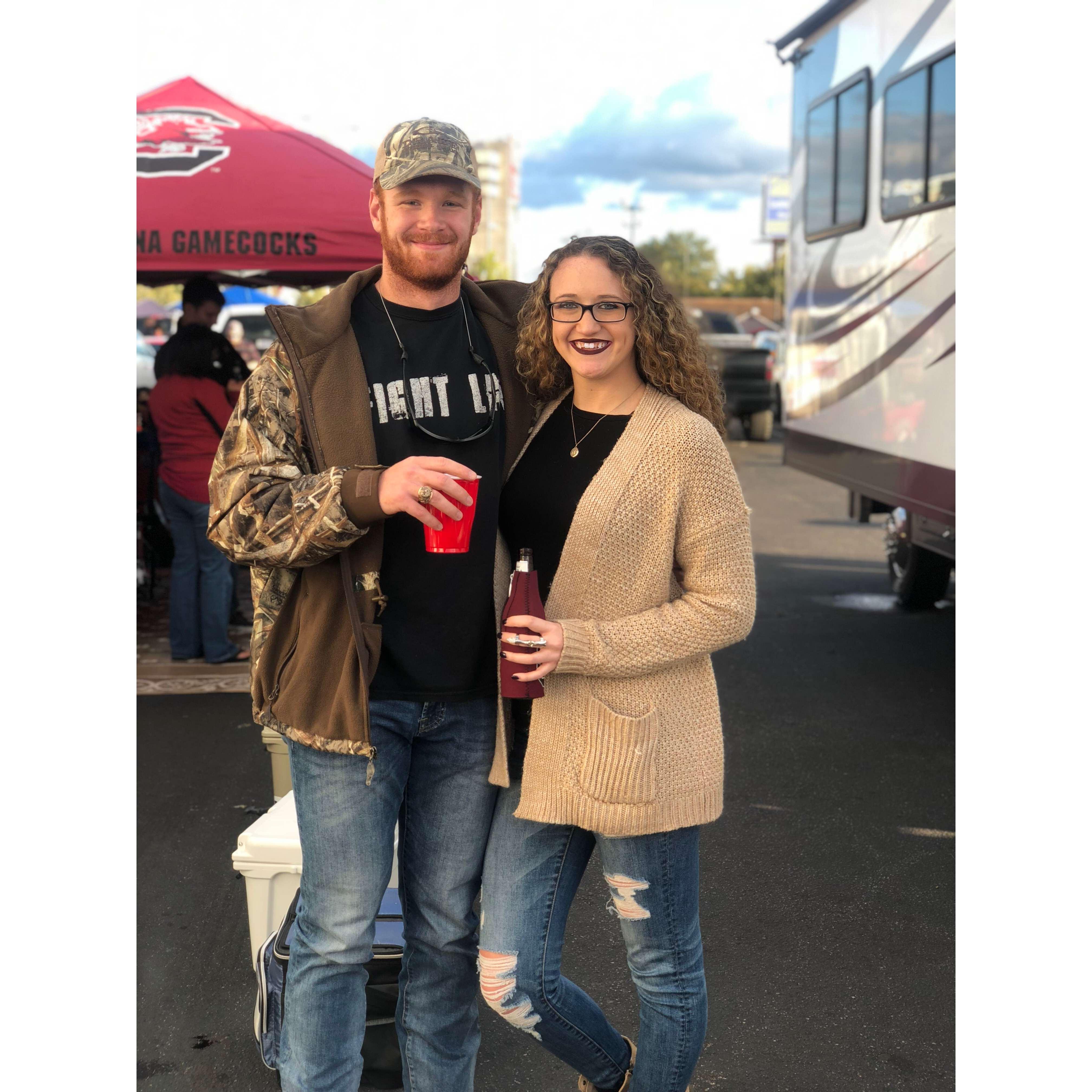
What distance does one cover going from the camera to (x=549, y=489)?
248 centimetres

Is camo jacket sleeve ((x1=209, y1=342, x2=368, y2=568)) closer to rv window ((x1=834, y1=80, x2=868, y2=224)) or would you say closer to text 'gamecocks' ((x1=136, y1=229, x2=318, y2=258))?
text 'gamecocks' ((x1=136, y1=229, x2=318, y2=258))

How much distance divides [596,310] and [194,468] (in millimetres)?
5013

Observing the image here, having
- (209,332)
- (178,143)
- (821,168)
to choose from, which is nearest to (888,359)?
(821,168)

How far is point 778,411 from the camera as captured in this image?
86.1 feet

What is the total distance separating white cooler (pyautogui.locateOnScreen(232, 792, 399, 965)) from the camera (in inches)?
126

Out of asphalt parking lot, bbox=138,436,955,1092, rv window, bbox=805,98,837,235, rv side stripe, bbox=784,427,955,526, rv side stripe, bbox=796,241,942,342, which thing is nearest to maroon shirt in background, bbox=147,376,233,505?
asphalt parking lot, bbox=138,436,955,1092

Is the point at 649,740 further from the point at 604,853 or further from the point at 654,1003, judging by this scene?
the point at 654,1003

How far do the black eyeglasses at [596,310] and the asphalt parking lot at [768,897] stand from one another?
1.94 m

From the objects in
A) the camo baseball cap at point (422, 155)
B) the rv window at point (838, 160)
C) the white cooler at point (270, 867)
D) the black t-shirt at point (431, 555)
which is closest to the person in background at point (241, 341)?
the rv window at point (838, 160)

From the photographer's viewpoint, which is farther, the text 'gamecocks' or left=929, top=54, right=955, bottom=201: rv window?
the text 'gamecocks'

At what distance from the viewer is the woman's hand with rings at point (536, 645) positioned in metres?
2.28

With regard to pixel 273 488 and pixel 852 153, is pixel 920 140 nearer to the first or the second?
pixel 852 153

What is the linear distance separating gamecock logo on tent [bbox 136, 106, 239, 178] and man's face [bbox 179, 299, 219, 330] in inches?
33.9

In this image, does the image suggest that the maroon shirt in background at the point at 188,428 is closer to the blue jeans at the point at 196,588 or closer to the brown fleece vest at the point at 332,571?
the blue jeans at the point at 196,588
